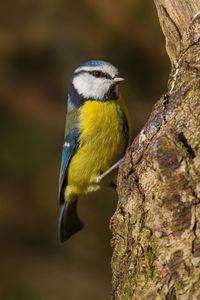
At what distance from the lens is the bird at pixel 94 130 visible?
8.09 feet

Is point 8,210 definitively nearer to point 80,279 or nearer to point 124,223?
point 80,279

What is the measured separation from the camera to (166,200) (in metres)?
1.54

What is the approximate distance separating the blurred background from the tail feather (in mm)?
850

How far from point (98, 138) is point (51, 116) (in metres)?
1.47

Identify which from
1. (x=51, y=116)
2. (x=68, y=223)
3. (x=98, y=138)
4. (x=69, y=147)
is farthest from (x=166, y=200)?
(x=51, y=116)

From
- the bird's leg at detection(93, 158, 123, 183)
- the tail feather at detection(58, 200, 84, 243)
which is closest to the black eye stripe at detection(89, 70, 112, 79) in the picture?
the bird's leg at detection(93, 158, 123, 183)

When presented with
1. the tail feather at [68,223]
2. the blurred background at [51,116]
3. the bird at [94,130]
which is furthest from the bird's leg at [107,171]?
the blurred background at [51,116]

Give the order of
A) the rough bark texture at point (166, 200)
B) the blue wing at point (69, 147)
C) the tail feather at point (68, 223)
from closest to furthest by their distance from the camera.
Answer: the rough bark texture at point (166, 200) < the blue wing at point (69, 147) < the tail feather at point (68, 223)

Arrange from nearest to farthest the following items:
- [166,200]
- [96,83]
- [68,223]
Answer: [166,200]
[96,83]
[68,223]

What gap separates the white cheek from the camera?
2600mm

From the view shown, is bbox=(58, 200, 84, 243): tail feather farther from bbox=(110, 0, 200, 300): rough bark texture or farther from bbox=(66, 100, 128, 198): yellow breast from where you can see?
bbox=(110, 0, 200, 300): rough bark texture

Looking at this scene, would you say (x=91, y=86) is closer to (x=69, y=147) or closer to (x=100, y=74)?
(x=100, y=74)

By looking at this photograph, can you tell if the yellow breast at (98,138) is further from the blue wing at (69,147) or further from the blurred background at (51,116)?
the blurred background at (51,116)

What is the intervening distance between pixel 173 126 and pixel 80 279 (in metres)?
2.72
